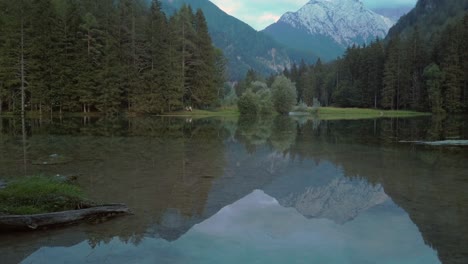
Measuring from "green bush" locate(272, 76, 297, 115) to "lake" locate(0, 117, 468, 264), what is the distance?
5222 centimetres

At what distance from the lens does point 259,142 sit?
25078mm

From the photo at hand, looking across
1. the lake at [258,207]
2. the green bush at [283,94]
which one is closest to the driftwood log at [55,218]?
the lake at [258,207]

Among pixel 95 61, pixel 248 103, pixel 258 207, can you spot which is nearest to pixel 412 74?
pixel 248 103

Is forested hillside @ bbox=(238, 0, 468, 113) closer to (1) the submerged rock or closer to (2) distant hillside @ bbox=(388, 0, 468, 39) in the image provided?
(2) distant hillside @ bbox=(388, 0, 468, 39)

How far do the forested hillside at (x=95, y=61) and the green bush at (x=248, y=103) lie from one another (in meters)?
5.57

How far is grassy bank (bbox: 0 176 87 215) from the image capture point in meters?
8.28

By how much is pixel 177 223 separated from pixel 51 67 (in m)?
52.9

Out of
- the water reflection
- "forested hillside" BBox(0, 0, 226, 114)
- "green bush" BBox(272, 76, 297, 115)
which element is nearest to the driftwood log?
the water reflection

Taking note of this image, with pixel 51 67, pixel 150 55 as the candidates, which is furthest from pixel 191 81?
pixel 51 67

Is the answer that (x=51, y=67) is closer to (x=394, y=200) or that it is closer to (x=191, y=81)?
(x=191, y=81)

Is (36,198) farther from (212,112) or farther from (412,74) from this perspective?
(412,74)

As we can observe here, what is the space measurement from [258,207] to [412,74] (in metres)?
86.2

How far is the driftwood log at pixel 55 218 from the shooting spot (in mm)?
7777

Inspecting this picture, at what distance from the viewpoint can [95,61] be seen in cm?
5762
